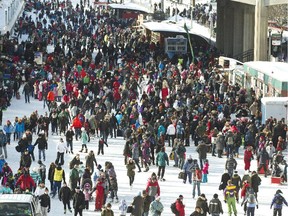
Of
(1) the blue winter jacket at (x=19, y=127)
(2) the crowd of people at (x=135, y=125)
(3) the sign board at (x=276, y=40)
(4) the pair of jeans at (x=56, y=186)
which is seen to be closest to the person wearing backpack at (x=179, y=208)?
(2) the crowd of people at (x=135, y=125)

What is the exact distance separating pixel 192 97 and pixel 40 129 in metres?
6.32

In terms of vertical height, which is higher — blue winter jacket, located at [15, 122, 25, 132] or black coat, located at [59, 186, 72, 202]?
blue winter jacket, located at [15, 122, 25, 132]

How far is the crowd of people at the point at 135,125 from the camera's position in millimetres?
25438

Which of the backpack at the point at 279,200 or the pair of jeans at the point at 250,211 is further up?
the backpack at the point at 279,200

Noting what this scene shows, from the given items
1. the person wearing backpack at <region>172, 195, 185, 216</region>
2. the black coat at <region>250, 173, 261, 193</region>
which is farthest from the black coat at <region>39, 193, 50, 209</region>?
the black coat at <region>250, 173, 261, 193</region>

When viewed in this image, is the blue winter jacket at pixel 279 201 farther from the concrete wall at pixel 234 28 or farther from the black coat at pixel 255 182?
the concrete wall at pixel 234 28

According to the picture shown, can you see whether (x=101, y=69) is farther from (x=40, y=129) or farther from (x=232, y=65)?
(x=40, y=129)

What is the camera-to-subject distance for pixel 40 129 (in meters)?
34.3

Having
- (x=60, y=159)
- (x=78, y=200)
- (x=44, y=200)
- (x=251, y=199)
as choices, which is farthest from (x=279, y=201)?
(x=60, y=159)

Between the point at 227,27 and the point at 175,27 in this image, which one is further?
the point at 227,27

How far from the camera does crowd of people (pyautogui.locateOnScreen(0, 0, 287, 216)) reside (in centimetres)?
2544

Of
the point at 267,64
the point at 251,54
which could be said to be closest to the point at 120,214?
the point at 267,64

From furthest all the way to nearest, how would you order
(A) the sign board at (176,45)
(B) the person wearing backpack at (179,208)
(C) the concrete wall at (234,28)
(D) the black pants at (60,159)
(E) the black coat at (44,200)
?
(C) the concrete wall at (234,28) → (A) the sign board at (176,45) → (D) the black pants at (60,159) → (E) the black coat at (44,200) → (B) the person wearing backpack at (179,208)

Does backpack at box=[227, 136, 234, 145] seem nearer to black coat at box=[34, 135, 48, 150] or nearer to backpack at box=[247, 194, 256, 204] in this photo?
black coat at box=[34, 135, 48, 150]
